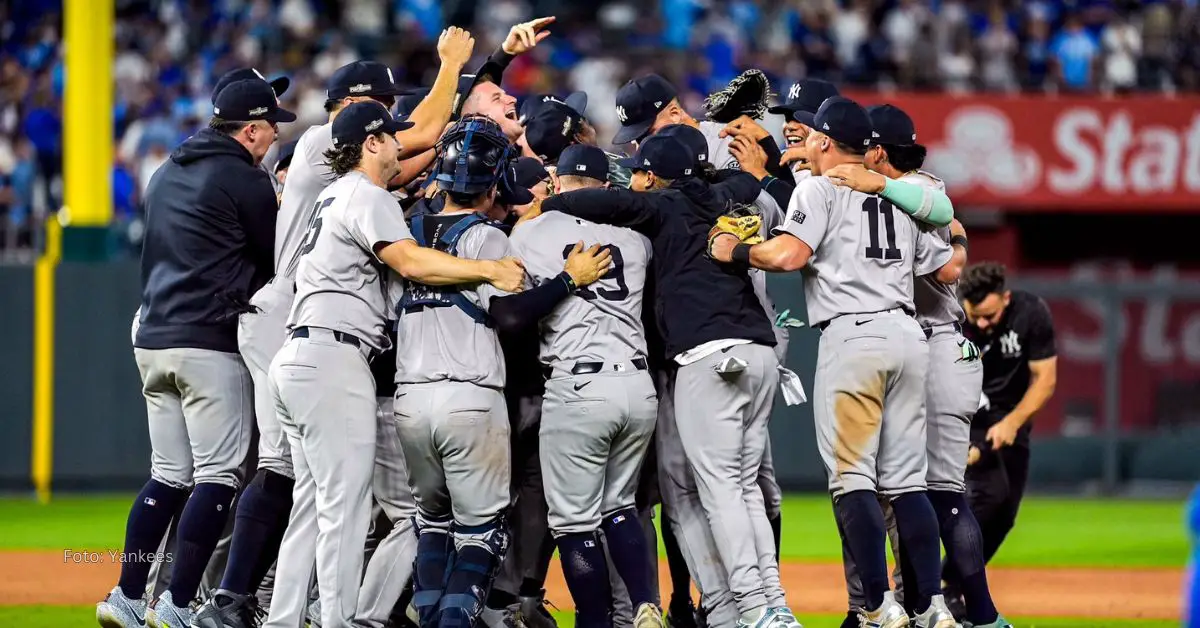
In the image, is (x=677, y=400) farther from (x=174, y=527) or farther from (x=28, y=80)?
(x=28, y=80)

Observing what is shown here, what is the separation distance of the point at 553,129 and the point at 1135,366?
30.0 ft

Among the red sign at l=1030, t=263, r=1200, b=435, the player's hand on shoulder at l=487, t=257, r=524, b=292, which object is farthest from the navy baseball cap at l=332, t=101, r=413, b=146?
the red sign at l=1030, t=263, r=1200, b=435

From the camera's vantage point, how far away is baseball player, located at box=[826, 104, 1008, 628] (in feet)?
21.5

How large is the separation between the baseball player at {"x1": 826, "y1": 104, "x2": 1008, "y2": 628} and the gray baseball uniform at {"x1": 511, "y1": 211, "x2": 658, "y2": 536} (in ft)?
3.38

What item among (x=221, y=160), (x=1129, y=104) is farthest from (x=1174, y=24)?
(x=221, y=160)

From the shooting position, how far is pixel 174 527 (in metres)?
7.34

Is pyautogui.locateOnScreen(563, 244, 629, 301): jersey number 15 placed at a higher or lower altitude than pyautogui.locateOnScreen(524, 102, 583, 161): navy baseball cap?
lower

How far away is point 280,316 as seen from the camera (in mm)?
6645

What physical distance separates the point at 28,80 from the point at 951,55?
979cm

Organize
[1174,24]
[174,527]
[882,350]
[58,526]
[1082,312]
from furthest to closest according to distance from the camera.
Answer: [1174,24] → [1082,312] → [58,526] → [174,527] → [882,350]

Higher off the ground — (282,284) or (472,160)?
(472,160)

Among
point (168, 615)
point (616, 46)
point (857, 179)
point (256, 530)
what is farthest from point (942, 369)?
point (616, 46)

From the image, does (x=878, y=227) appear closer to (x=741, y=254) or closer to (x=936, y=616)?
(x=741, y=254)

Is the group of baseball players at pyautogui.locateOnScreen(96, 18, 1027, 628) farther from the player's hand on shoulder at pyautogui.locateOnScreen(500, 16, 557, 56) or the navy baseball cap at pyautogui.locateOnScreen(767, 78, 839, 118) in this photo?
the player's hand on shoulder at pyautogui.locateOnScreen(500, 16, 557, 56)
